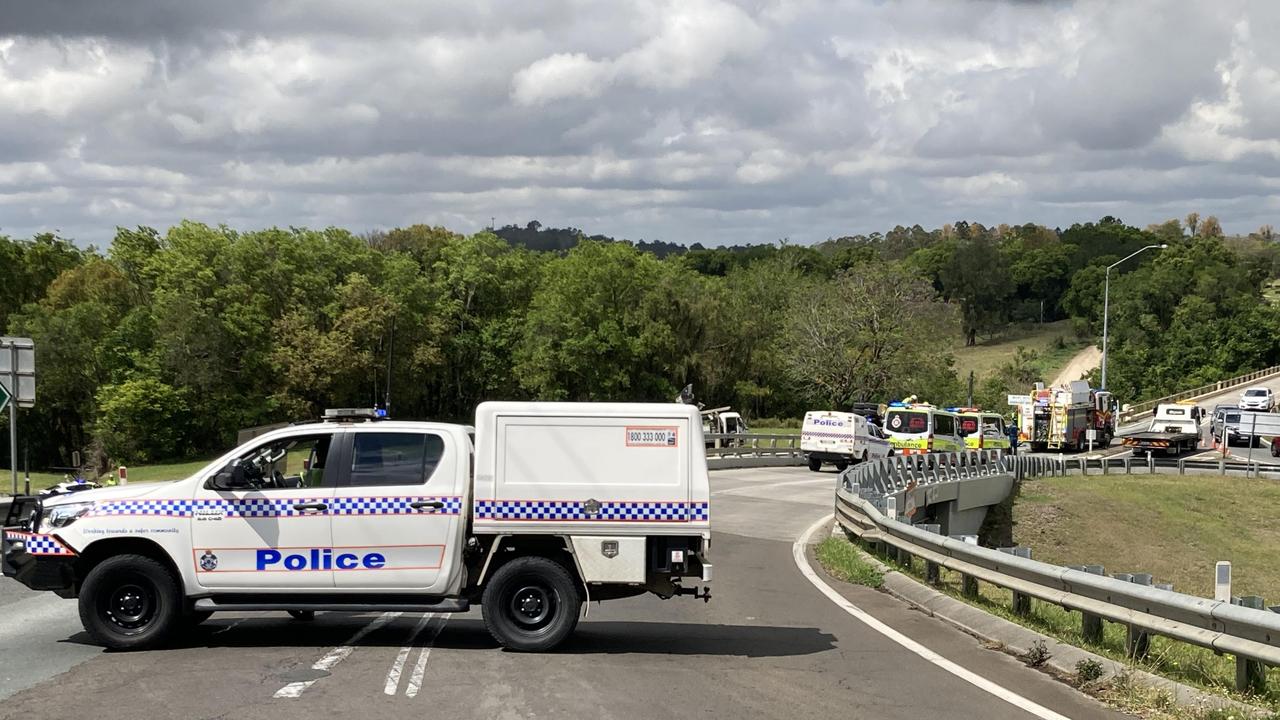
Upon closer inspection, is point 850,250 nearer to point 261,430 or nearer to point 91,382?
point 91,382

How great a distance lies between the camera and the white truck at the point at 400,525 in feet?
33.1

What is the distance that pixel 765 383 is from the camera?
80.3 m

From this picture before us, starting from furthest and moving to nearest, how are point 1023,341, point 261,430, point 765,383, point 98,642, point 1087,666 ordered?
1. point 1023,341
2. point 765,383
3. point 261,430
4. point 98,642
5. point 1087,666

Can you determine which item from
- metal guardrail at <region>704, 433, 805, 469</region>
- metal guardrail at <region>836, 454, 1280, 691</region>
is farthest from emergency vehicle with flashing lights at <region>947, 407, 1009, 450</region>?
metal guardrail at <region>836, 454, 1280, 691</region>

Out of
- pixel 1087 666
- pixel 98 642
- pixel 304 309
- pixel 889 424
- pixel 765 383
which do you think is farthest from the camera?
pixel 765 383

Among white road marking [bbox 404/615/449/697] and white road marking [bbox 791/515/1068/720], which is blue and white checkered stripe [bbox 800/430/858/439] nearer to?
white road marking [bbox 791/515/1068/720]

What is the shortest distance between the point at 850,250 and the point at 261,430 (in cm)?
14427

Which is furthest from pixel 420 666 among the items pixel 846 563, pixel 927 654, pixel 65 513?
pixel 846 563

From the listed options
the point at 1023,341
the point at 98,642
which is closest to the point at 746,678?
the point at 98,642

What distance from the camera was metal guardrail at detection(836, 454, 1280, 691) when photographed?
7738 mm

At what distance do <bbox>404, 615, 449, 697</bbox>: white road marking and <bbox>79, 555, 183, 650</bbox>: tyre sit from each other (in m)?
2.06

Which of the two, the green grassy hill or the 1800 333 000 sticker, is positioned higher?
the green grassy hill

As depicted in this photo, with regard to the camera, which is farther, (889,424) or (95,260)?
(95,260)

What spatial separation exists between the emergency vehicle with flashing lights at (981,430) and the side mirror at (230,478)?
3640 centimetres
